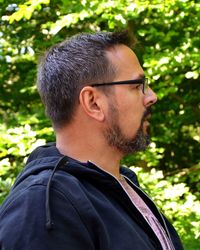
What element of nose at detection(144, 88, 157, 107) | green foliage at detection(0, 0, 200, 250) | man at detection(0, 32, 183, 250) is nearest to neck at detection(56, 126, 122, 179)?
man at detection(0, 32, 183, 250)

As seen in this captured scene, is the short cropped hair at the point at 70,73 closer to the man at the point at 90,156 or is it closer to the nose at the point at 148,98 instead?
the man at the point at 90,156

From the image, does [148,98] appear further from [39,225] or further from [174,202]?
[174,202]

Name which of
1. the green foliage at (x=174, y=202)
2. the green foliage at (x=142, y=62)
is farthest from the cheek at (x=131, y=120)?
the green foliage at (x=174, y=202)

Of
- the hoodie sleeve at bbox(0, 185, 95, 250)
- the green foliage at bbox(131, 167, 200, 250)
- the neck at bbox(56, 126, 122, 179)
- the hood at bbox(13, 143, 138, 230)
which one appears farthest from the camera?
the green foliage at bbox(131, 167, 200, 250)

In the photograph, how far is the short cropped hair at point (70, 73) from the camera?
57.3 inches

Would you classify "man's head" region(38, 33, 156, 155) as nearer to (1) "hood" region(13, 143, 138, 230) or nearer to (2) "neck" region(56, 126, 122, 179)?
(2) "neck" region(56, 126, 122, 179)

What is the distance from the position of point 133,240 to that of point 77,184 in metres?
0.21

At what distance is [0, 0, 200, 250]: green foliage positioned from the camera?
4074 mm

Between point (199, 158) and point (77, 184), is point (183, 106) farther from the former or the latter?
point (77, 184)

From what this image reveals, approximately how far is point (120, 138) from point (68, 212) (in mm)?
380

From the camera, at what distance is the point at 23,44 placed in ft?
16.7

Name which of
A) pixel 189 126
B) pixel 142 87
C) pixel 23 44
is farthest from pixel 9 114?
pixel 142 87

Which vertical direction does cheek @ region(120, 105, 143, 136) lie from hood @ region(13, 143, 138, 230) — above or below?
above

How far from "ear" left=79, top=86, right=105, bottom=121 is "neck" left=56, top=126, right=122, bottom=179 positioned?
0.06 m
